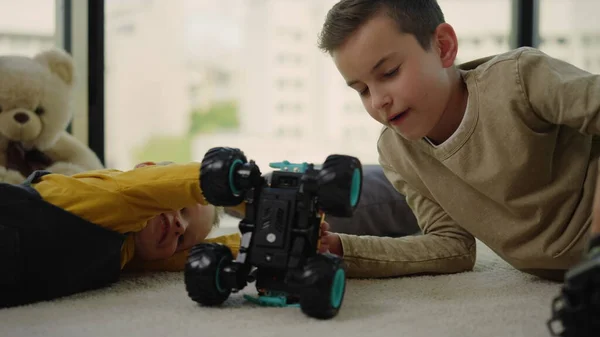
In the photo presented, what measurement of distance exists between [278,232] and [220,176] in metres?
0.12

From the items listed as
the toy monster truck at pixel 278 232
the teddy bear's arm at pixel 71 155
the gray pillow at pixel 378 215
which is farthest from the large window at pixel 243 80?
the toy monster truck at pixel 278 232

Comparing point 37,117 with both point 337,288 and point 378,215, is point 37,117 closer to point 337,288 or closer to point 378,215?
point 378,215

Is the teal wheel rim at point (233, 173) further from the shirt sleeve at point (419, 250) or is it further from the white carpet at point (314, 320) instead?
the shirt sleeve at point (419, 250)

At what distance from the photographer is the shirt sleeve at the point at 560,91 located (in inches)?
40.7

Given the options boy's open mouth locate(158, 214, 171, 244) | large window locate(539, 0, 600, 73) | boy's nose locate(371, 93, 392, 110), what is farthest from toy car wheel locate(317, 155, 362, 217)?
large window locate(539, 0, 600, 73)

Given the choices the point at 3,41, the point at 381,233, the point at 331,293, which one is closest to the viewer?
the point at 331,293

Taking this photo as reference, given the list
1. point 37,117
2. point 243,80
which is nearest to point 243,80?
point 243,80

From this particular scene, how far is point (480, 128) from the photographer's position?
1.17 metres

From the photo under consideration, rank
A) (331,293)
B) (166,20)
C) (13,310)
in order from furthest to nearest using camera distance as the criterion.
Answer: (166,20) → (13,310) → (331,293)

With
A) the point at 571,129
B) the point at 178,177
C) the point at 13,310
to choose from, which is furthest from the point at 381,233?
the point at 13,310

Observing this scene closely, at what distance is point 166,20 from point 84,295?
2.03 metres

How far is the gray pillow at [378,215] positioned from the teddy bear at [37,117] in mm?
763

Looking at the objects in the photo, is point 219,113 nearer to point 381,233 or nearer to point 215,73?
point 215,73

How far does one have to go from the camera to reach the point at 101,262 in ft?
3.79
